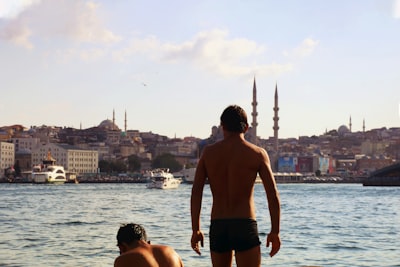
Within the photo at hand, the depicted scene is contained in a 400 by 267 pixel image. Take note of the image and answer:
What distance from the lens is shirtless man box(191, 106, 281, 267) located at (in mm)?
4820

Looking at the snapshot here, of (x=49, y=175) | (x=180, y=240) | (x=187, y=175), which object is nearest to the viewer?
(x=180, y=240)

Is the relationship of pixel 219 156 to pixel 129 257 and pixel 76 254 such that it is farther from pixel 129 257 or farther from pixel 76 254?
pixel 76 254

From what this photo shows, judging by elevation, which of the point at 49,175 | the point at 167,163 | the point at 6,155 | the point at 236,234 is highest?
the point at 6,155

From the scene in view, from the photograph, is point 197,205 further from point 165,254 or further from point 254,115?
point 254,115

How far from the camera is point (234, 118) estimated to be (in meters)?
4.92

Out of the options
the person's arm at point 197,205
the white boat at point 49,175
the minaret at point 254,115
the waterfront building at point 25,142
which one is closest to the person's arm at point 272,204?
the person's arm at point 197,205

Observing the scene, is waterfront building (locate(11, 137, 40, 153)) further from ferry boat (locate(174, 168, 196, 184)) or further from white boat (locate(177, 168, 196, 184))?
white boat (locate(177, 168, 196, 184))

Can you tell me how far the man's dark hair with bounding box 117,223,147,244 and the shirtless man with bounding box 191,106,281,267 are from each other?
1.32ft

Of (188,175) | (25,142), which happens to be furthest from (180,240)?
(25,142)

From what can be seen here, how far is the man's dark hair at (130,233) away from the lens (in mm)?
4656

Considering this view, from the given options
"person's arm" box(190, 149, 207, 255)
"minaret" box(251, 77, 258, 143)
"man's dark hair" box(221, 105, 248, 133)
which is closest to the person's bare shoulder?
"person's arm" box(190, 149, 207, 255)

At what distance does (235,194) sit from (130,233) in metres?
0.66

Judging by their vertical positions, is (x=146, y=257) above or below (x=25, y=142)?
below

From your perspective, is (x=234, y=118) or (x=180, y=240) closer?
(x=234, y=118)
